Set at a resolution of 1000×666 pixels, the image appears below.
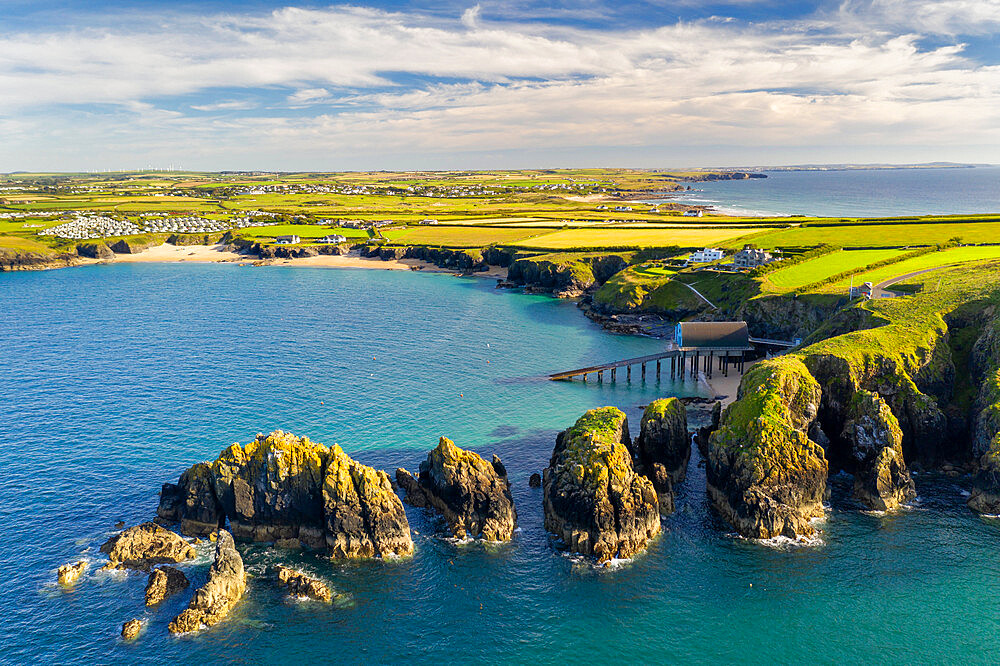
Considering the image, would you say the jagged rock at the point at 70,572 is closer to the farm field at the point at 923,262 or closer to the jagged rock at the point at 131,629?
the jagged rock at the point at 131,629

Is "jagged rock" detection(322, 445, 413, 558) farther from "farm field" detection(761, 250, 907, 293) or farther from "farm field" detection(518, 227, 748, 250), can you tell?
"farm field" detection(518, 227, 748, 250)

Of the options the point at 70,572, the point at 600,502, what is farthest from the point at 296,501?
the point at 600,502

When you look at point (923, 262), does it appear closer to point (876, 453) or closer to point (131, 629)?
point (876, 453)

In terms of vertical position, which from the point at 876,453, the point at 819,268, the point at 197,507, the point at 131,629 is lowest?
the point at 131,629

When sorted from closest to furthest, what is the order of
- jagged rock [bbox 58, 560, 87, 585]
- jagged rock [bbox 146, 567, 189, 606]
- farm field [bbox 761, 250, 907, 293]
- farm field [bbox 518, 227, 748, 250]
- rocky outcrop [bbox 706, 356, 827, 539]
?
jagged rock [bbox 146, 567, 189, 606] → jagged rock [bbox 58, 560, 87, 585] → rocky outcrop [bbox 706, 356, 827, 539] → farm field [bbox 761, 250, 907, 293] → farm field [bbox 518, 227, 748, 250]

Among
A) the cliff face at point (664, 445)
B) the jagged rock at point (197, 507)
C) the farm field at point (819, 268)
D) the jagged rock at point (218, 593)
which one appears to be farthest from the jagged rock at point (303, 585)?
the farm field at point (819, 268)

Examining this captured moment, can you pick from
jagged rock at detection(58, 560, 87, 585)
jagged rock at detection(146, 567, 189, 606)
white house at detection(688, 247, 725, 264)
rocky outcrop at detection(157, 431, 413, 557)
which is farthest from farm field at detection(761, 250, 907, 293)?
jagged rock at detection(58, 560, 87, 585)
